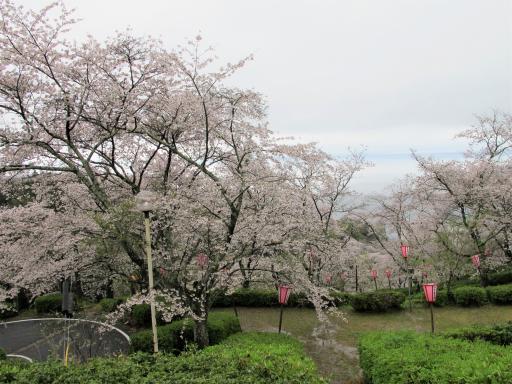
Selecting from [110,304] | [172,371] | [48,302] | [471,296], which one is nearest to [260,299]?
[110,304]

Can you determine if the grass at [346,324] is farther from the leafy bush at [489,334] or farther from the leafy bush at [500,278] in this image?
the leafy bush at [500,278]

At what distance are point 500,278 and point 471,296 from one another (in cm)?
425

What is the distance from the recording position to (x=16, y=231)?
31.9 feet

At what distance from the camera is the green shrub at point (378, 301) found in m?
14.4

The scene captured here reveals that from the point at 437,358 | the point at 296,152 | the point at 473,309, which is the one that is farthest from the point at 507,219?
the point at 437,358

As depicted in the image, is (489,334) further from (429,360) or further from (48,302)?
(48,302)

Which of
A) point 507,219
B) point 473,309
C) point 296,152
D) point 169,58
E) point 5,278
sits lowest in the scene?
point 473,309

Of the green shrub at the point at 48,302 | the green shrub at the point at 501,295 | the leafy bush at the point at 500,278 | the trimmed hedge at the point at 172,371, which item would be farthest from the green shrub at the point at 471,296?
the green shrub at the point at 48,302

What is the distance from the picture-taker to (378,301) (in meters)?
14.4

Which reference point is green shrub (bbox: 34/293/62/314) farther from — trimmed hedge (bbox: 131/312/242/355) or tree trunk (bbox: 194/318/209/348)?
tree trunk (bbox: 194/318/209/348)

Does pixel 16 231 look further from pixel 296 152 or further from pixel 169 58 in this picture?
pixel 296 152

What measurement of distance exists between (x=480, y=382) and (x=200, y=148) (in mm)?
8232

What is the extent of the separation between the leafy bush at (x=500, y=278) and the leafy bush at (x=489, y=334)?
1100 centimetres

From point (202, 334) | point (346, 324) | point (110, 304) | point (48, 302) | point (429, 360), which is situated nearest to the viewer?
point (429, 360)
